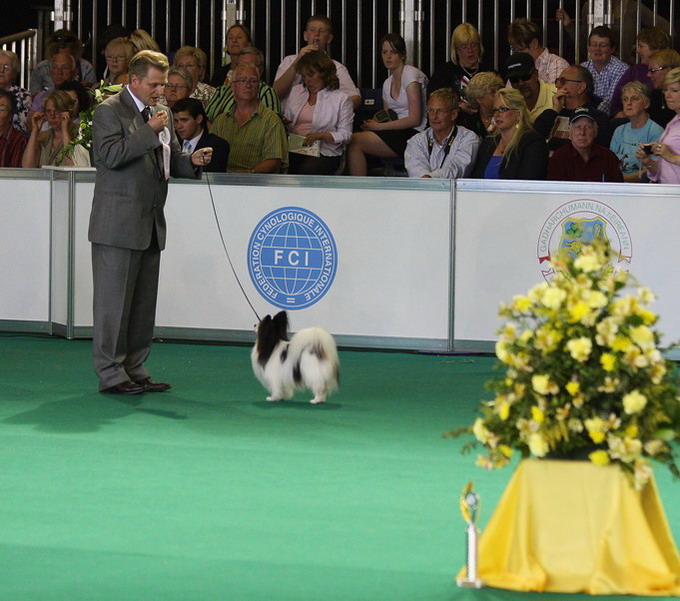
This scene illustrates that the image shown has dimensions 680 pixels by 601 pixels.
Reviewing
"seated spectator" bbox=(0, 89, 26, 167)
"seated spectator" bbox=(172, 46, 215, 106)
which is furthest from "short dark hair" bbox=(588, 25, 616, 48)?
"seated spectator" bbox=(0, 89, 26, 167)

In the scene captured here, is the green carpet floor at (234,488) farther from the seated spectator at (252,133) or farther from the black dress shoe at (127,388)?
the seated spectator at (252,133)

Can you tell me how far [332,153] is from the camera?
37.7ft

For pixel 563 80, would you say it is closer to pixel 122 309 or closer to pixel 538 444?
pixel 122 309

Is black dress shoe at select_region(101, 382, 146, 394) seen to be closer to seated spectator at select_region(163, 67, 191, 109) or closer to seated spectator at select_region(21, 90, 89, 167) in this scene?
seated spectator at select_region(21, 90, 89, 167)

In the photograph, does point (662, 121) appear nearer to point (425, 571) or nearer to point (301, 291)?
point (301, 291)

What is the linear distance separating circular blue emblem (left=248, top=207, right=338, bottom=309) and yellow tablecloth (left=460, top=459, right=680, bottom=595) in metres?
5.81

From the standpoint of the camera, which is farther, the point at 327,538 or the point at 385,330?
the point at 385,330

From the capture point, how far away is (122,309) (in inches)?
323

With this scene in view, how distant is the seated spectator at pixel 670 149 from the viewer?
32.0 feet

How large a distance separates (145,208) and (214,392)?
3.97ft

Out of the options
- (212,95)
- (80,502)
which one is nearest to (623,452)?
(80,502)

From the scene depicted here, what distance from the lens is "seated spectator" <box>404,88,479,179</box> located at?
10680 millimetres

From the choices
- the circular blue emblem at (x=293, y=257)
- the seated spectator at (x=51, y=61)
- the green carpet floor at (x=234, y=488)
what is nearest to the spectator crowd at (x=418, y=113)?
the seated spectator at (x=51, y=61)

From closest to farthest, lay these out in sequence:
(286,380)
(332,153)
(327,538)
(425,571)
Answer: (425,571)
(327,538)
(286,380)
(332,153)
